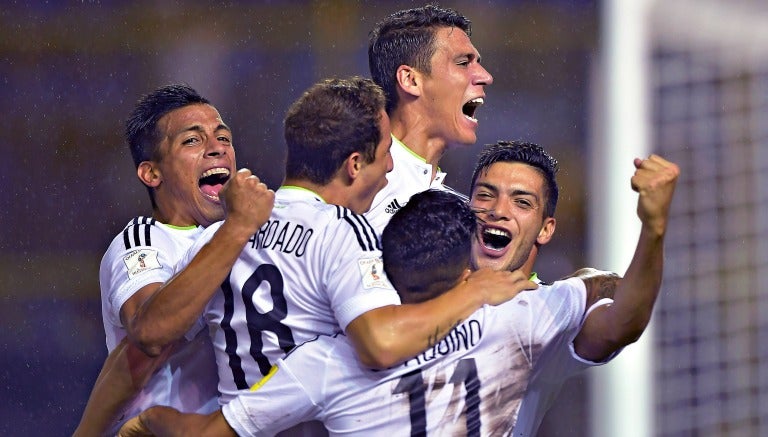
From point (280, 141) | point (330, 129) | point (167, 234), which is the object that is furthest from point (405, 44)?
point (280, 141)

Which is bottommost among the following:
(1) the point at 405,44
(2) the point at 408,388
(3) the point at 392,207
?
(2) the point at 408,388

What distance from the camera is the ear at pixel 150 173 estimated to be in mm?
4125

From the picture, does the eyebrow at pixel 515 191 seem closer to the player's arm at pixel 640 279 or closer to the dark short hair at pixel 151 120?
the player's arm at pixel 640 279

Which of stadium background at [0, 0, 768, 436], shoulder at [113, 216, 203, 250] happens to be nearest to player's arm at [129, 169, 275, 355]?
shoulder at [113, 216, 203, 250]

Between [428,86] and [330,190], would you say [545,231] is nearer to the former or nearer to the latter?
[428,86]

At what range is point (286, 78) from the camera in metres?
7.78

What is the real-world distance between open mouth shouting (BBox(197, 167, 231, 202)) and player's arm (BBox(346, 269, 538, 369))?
1108mm

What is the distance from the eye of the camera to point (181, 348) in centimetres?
379

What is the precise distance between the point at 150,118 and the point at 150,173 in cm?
18

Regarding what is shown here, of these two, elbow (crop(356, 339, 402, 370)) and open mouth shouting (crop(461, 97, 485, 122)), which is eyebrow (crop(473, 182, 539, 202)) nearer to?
open mouth shouting (crop(461, 97, 485, 122))

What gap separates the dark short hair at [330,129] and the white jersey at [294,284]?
0.23 ft

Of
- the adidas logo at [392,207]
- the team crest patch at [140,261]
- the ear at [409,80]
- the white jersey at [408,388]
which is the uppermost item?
the ear at [409,80]

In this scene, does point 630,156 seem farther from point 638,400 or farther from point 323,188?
point 323,188

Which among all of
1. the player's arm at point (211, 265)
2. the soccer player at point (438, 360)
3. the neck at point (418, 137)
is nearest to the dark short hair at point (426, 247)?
the soccer player at point (438, 360)
